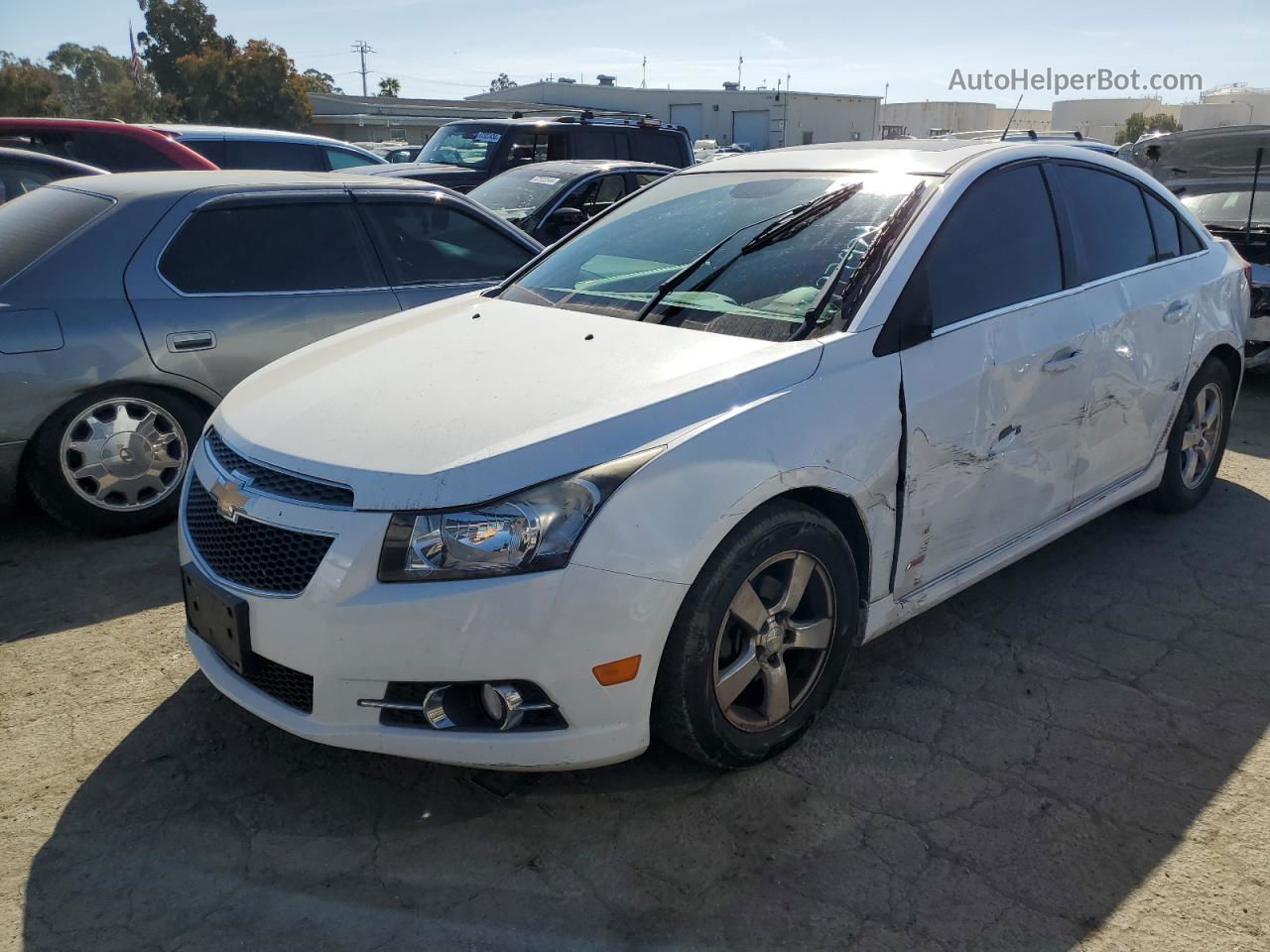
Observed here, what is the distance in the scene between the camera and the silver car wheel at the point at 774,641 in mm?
2713

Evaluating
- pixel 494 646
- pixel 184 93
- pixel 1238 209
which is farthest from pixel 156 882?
pixel 184 93

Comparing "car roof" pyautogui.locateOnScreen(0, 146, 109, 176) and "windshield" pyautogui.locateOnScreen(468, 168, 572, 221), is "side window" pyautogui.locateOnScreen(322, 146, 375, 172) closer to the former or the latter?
"windshield" pyautogui.locateOnScreen(468, 168, 572, 221)

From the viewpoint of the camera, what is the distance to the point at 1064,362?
11.8ft

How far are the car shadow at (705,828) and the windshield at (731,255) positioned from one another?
1.32 meters

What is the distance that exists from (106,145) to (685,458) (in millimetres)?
7398

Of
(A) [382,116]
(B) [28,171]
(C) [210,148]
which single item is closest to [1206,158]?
(B) [28,171]

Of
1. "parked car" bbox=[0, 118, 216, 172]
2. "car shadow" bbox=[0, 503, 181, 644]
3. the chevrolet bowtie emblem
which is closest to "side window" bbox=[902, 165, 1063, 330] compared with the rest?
the chevrolet bowtie emblem

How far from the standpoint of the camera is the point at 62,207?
4.68 meters

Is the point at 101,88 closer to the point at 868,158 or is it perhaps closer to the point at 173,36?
the point at 173,36

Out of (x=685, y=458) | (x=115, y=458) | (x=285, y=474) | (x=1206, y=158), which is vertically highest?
(x=1206, y=158)

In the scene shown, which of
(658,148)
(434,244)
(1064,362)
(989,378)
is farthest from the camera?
(658,148)

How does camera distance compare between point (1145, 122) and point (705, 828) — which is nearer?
point (705, 828)

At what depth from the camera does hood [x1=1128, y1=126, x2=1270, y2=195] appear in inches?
283

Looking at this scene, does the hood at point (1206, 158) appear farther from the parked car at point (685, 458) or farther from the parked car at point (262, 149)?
the parked car at point (262, 149)
